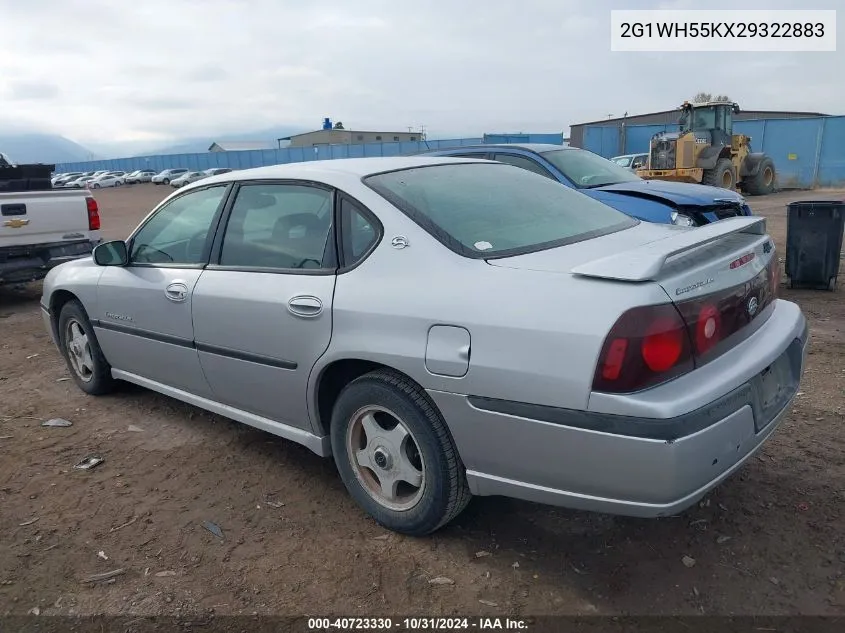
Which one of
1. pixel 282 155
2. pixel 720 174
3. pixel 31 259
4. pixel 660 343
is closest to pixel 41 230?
pixel 31 259

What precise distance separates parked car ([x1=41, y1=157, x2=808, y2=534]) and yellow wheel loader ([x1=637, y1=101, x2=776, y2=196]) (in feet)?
55.3

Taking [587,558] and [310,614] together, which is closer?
[310,614]

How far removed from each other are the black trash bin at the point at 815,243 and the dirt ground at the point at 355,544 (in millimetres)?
Answer: 3590

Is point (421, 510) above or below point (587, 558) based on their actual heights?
above

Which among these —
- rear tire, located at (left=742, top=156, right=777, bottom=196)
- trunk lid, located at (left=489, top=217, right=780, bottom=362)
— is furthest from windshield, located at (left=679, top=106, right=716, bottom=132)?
trunk lid, located at (left=489, top=217, right=780, bottom=362)

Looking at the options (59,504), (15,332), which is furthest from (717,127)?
(59,504)

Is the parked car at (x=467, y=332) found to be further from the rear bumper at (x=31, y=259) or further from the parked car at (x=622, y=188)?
the rear bumper at (x=31, y=259)

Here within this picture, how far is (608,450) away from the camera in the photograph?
216 centimetres

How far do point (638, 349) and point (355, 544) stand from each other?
4.91 feet

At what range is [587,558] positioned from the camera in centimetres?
269

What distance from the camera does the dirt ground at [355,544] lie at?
2.49 m

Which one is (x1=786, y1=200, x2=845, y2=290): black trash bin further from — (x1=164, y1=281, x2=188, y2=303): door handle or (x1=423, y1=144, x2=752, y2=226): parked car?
(x1=164, y1=281, x2=188, y2=303): door handle

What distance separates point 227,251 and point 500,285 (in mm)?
1660

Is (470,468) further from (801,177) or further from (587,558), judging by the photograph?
(801,177)
